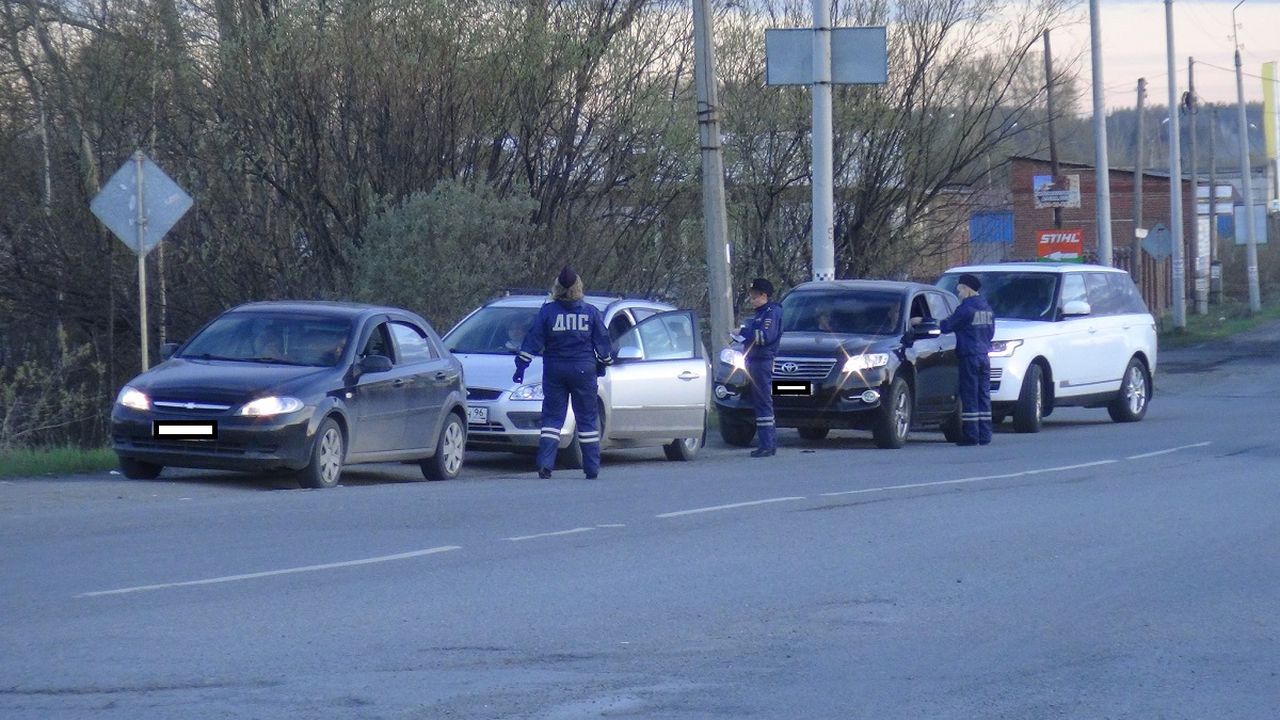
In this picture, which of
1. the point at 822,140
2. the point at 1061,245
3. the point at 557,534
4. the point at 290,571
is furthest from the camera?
→ the point at 1061,245

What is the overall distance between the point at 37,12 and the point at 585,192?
856 centimetres

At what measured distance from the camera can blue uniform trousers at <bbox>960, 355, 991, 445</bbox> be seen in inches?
748

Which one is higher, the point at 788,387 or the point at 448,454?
the point at 788,387

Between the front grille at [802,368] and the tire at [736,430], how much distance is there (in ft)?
2.46

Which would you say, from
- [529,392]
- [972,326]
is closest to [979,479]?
[529,392]

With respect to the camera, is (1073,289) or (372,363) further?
(1073,289)

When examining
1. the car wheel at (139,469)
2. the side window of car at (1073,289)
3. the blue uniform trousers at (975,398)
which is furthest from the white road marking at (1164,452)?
the car wheel at (139,469)

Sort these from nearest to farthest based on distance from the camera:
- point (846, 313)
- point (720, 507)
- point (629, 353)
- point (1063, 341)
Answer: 1. point (720, 507)
2. point (629, 353)
3. point (846, 313)
4. point (1063, 341)

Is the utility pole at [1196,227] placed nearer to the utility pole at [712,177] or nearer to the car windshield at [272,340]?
the utility pole at [712,177]

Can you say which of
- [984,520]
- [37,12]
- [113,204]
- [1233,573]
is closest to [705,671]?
[1233,573]

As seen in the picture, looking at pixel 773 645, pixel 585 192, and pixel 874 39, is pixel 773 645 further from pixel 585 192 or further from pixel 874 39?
pixel 585 192

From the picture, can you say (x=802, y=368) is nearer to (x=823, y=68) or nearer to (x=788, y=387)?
(x=788, y=387)

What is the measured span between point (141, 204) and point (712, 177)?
24.4 ft

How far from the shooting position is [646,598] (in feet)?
27.9
